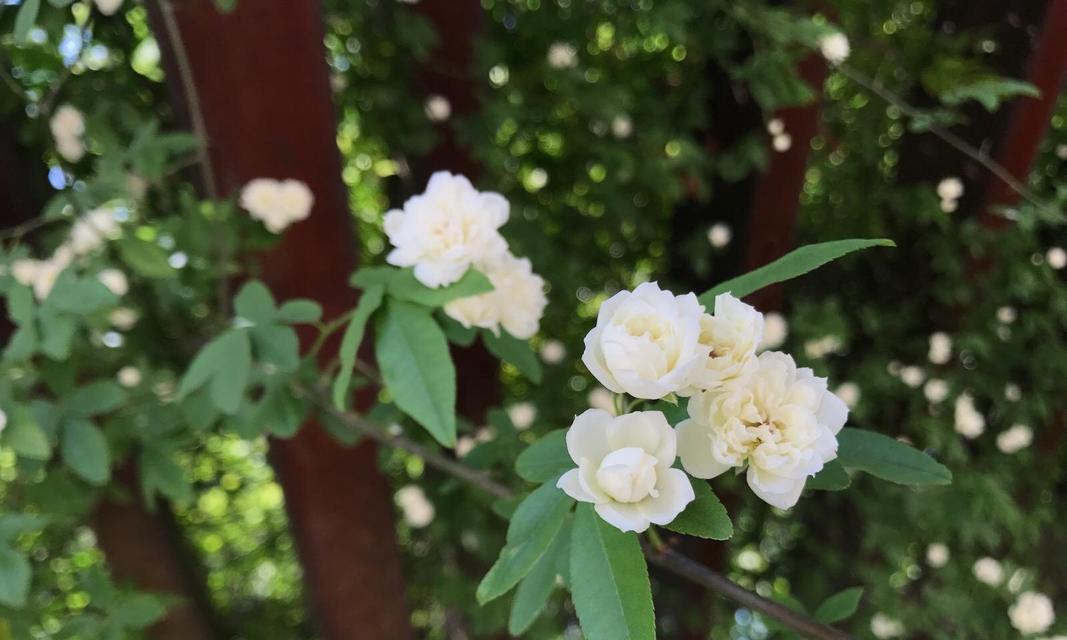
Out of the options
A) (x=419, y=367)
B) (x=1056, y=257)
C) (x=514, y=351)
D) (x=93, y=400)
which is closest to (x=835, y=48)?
(x=1056, y=257)

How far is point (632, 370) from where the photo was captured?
36 centimetres

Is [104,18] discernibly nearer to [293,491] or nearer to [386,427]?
[386,427]

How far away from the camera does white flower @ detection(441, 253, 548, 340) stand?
0.58 meters

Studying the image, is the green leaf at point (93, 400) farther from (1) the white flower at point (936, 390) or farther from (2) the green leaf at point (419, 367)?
(1) the white flower at point (936, 390)

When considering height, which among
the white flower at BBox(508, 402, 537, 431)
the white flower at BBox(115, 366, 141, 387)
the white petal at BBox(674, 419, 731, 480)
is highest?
the white petal at BBox(674, 419, 731, 480)

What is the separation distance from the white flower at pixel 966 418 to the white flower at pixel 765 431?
3.52ft

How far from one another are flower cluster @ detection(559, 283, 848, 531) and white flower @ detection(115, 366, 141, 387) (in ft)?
2.78

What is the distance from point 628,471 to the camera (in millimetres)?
358

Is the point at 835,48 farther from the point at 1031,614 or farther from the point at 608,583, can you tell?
the point at 1031,614

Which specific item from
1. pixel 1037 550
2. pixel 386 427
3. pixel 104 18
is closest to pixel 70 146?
pixel 104 18

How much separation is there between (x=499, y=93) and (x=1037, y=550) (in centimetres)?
139

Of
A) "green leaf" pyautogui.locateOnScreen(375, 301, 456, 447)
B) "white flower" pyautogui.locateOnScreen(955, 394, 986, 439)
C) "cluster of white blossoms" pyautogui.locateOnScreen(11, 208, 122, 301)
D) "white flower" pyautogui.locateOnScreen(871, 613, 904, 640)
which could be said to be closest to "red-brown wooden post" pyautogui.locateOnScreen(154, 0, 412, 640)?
"cluster of white blossoms" pyautogui.locateOnScreen(11, 208, 122, 301)

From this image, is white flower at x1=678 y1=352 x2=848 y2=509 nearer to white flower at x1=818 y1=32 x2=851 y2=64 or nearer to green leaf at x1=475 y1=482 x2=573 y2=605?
green leaf at x1=475 y1=482 x2=573 y2=605

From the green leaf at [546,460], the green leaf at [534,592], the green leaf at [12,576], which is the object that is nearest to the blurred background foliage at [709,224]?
the green leaf at [12,576]
